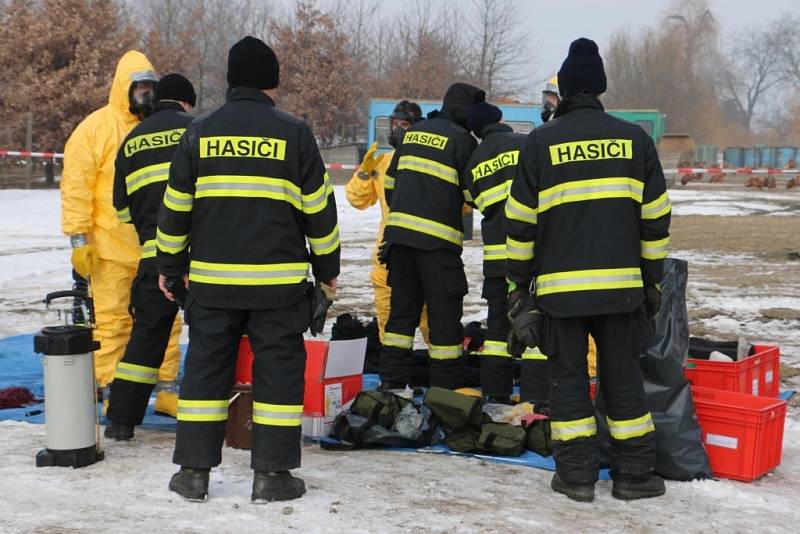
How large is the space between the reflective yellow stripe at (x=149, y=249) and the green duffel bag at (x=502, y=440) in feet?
6.80

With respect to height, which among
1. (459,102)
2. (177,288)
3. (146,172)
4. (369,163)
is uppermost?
(459,102)

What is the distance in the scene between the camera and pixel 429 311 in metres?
6.19

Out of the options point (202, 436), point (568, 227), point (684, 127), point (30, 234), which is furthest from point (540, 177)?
point (684, 127)

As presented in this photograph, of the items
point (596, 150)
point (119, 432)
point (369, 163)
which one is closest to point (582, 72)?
point (596, 150)

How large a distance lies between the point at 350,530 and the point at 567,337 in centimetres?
137

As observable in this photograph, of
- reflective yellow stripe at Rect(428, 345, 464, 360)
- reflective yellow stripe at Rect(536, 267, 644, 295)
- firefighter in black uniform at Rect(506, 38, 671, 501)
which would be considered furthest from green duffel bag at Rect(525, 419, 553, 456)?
reflective yellow stripe at Rect(428, 345, 464, 360)

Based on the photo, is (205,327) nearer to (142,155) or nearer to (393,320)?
(142,155)

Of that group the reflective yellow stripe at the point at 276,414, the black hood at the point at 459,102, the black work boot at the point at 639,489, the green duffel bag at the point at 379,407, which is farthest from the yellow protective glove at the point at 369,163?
the black work boot at the point at 639,489

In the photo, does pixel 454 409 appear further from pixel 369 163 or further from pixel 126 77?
pixel 369 163

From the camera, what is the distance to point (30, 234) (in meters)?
16.4

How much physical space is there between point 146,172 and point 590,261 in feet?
8.31

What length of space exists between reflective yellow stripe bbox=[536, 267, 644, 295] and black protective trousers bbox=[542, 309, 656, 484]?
17 cm

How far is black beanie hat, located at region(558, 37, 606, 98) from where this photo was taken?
14.5 ft

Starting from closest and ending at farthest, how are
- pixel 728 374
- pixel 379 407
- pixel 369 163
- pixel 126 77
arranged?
1. pixel 379 407
2. pixel 728 374
3. pixel 126 77
4. pixel 369 163
